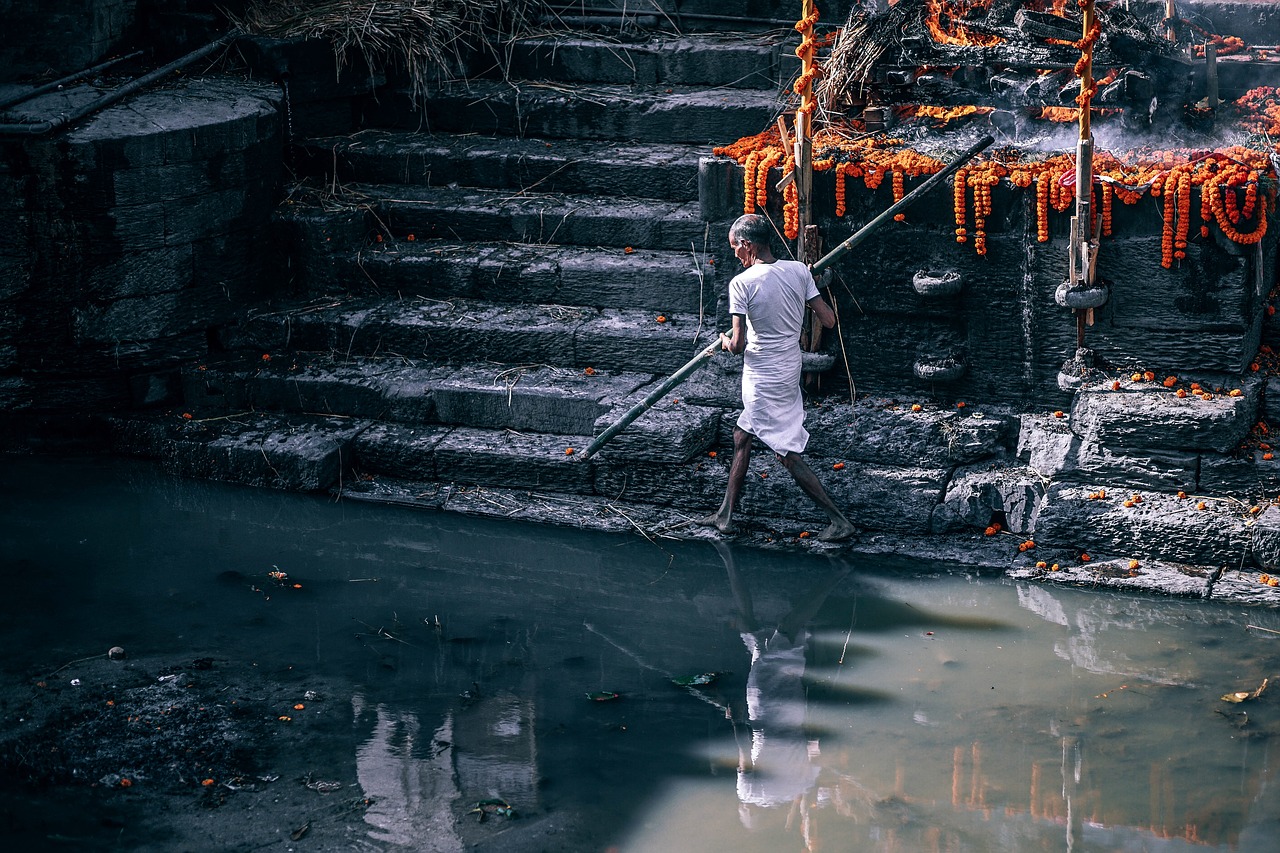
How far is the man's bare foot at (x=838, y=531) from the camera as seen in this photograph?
7.45 metres

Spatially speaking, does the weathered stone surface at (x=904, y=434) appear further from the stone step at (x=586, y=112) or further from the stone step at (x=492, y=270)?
the stone step at (x=586, y=112)

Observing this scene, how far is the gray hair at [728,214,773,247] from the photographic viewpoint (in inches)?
281

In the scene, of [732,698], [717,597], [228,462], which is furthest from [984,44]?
[228,462]

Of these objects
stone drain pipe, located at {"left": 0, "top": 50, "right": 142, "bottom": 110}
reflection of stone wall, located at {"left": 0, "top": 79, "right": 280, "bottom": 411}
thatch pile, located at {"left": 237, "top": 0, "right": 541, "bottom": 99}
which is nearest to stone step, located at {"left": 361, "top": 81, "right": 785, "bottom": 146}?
thatch pile, located at {"left": 237, "top": 0, "right": 541, "bottom": 99}

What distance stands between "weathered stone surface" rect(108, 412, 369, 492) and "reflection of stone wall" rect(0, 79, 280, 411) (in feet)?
1.76

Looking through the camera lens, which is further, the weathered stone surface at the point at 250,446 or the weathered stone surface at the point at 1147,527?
the weathered stone surface at the point at 250,446

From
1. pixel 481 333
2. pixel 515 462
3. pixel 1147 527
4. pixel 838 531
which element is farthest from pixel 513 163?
pixel 1147 527

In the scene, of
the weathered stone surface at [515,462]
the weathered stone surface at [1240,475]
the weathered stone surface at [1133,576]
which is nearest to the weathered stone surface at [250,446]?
the weathered stone surface at [515,462]

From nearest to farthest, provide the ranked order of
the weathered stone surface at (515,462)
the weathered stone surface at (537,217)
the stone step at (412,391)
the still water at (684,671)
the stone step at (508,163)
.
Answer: the still water at (684,671), the weathered stone surface at (515,462), the stone step at (412,391), the weathered stone surface at (537,217), the stone step at (508,163)

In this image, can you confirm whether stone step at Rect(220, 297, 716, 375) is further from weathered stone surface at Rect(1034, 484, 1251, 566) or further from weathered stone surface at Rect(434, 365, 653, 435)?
weathered stone surface at Rect(1034, 484, 1251, 566)

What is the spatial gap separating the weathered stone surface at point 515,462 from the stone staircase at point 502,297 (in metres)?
0.01

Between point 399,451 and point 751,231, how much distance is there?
8.59 ft

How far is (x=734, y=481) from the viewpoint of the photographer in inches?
297

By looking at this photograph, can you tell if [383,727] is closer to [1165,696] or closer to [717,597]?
[717,597]
